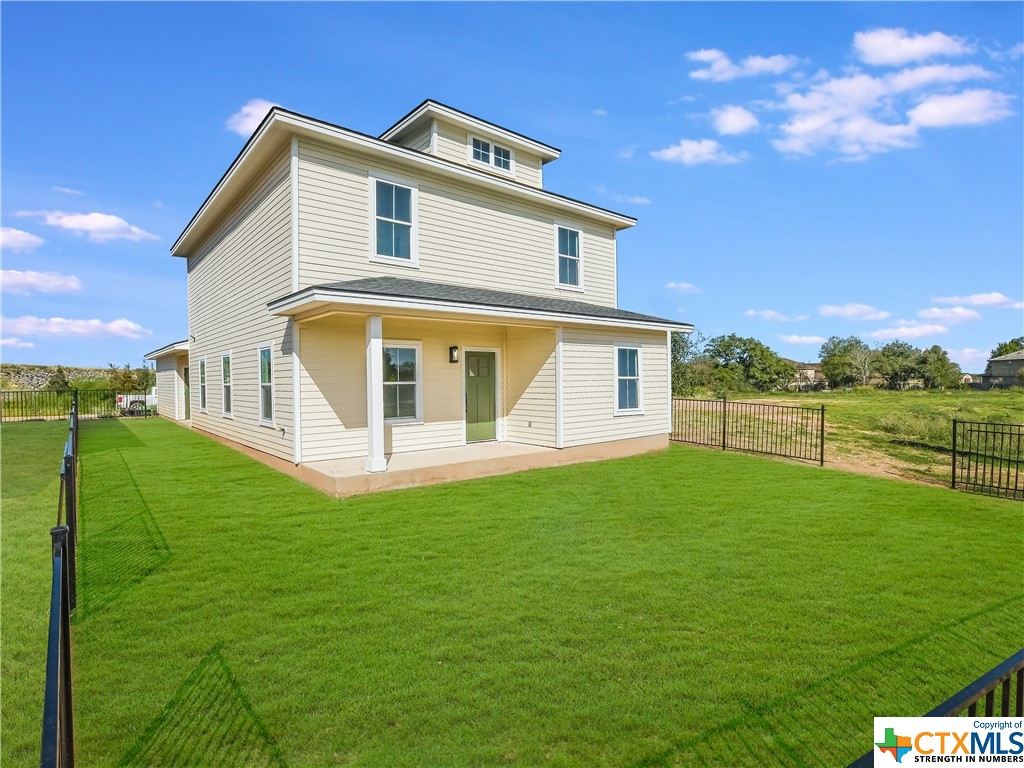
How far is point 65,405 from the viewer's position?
24016mm

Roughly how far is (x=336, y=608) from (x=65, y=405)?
28.4 m

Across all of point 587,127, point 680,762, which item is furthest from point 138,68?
point 680,762

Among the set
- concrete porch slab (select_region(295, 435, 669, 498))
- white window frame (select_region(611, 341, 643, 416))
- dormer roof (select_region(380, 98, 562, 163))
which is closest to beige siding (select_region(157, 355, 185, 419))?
dormer roof (select_region(380, 98, 562, 163))

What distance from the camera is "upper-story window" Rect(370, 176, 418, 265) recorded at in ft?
33.1

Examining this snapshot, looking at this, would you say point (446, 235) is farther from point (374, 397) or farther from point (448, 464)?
point (448, 464)

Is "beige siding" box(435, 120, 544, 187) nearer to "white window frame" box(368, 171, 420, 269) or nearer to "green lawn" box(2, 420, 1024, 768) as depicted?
"white window frame" box(368, 171, 420, 269)

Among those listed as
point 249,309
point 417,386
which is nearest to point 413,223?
point 417,386

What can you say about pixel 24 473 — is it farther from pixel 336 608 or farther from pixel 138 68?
pixel 336 608

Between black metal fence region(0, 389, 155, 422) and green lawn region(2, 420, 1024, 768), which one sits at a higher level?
black metal fence region(0, 389, 155, 422)

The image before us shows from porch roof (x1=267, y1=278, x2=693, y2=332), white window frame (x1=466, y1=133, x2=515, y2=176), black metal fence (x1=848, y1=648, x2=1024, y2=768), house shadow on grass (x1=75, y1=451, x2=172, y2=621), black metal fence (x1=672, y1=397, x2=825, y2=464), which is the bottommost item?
house shadow on grass (x1=75, y1=451, x2=172, y2=621)

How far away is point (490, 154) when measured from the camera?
13875 millimetres

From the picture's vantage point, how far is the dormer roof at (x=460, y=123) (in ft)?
40.7

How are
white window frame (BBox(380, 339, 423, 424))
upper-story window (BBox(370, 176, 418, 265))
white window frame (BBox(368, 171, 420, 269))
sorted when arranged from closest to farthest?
white window frame (BBox(368, 171, 420, 269)) → upper-story window (BBox(370, 176, 418, 265)) → white window frame (BBox(380, 339, 423, 424))

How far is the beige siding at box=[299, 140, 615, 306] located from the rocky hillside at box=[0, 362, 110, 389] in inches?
1154
